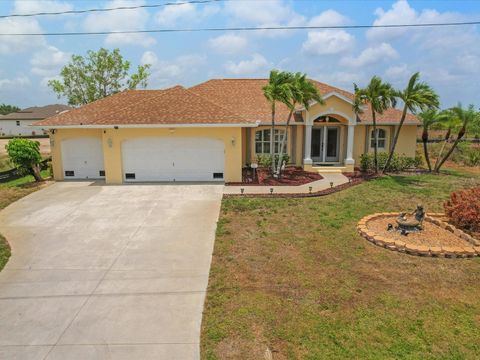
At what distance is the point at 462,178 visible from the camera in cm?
1753

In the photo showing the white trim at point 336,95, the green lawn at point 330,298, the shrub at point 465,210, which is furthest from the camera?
the white trim at point 336,95

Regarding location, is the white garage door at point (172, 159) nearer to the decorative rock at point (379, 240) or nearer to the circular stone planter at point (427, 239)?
the circular stone planter at point (427, 239)

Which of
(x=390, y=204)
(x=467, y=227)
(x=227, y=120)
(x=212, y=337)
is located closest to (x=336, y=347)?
(x=212, y=337)

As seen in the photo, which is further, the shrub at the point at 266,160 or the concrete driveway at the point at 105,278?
the shrub at the point at 266,160

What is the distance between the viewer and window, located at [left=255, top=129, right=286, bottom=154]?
19500 mm

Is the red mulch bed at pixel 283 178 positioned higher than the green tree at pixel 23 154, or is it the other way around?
the green tree at pixel 23 154

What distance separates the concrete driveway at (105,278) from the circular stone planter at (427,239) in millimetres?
4302

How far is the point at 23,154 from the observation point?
15500 mm

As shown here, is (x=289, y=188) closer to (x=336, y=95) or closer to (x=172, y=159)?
(x=172, y=159)

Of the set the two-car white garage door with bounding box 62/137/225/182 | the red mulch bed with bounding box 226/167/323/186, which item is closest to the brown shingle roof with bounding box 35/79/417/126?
the two-car white garage door with bounding box 62/137/225/182

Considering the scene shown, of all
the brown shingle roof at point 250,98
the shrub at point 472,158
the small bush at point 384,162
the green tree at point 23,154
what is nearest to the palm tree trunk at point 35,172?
the green tree at point 23,154

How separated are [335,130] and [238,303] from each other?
53.3ft

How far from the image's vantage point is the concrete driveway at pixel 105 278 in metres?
5.07

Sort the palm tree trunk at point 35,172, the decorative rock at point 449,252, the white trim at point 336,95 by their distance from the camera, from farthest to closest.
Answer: the white trim at point 336,95 < the palm tree trunk at point 35,172 < the decorative rock at point 449,252
